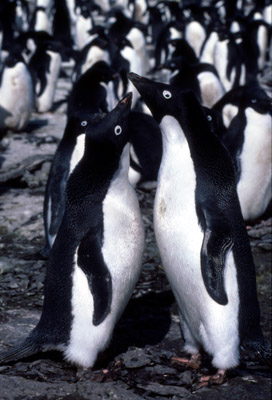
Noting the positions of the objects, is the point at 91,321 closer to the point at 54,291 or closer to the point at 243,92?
the point at 54,291

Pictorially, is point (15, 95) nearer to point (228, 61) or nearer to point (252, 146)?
point (252, 146)

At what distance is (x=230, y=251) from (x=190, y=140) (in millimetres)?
612

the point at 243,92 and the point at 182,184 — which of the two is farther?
the point at 243,92

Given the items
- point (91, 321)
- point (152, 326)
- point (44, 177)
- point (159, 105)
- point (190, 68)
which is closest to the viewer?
point (91, 321)

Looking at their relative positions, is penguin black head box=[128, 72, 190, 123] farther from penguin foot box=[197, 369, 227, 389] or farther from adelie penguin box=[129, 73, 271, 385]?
penguin foot box=[197, 369, 227, 389]

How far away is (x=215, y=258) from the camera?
362 cm

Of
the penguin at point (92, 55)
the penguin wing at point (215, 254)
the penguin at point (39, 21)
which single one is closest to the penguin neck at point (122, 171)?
the penguin wing at point (215, 254)

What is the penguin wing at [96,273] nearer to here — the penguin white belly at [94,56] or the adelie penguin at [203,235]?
the adelie penguin at [203,235]

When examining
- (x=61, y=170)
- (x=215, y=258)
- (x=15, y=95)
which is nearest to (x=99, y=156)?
(x=215, y=258)

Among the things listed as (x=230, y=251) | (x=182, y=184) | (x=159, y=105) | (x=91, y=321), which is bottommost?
(x=91, y=321)

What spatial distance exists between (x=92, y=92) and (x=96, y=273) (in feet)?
14.6

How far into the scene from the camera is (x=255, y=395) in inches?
145

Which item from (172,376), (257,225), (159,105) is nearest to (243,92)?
(257,225)

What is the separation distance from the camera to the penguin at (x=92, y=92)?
754 centimetres
